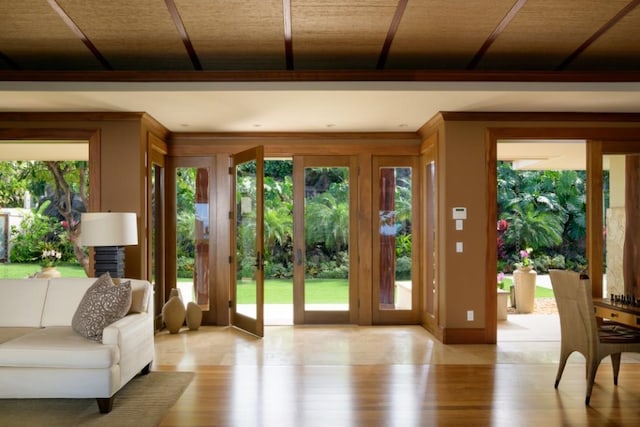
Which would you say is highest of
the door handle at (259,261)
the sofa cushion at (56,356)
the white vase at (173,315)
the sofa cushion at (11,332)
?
the door handle at (259,261)

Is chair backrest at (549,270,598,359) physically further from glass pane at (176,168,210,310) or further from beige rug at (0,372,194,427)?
glass pane at (176,168,210,310)

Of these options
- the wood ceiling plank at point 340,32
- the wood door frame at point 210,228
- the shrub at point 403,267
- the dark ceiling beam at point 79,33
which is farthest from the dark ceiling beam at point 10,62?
the shrub at point 403,267

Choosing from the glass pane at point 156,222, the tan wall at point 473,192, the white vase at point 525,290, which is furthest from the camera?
the white vase at point 525,290

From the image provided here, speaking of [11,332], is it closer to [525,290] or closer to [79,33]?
[79,33]

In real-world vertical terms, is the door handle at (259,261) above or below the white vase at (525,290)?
above

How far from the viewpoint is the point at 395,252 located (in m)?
6.93

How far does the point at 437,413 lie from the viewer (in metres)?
3.62

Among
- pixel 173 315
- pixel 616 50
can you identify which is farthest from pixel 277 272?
pixel 616 50

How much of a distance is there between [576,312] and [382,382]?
155 cm

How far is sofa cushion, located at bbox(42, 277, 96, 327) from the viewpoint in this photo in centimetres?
439

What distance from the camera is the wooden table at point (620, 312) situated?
13.0ft

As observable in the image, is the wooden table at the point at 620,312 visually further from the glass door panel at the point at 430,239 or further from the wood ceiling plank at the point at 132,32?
the wood ceiling plank at the point at 132,32

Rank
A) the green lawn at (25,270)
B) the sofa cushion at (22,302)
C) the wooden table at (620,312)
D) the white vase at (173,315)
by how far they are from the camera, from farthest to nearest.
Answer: the green lawn at (25,270), the white vase at (173,315), the sofa cushion at (22,302), the wooden table at (620,312)

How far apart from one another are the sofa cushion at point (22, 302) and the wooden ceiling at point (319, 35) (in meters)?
1.83
